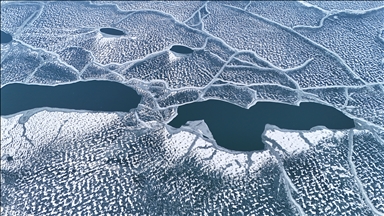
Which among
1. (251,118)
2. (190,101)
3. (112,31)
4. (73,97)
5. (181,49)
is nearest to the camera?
(251,118)

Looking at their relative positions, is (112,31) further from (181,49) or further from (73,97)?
(73,97)

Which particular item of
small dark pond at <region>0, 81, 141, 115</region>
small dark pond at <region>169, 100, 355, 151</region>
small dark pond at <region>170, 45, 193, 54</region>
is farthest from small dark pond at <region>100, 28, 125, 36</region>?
small dark pond at <region>169, 100, 355, 151</region>

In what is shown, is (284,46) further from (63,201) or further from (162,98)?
(63,201)

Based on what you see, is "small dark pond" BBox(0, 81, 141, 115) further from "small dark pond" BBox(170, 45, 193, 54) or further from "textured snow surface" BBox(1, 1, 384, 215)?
"small dark pond" BBox(170, 45, 193, 54)

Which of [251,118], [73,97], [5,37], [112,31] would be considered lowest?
[5,37]

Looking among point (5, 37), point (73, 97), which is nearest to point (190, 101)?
point (73, 97)

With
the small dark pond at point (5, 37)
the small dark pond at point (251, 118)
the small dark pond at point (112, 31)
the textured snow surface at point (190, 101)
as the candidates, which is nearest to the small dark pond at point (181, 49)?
the textured snow surface at point (190, 101)

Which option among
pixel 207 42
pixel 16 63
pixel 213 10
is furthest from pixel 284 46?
pixel 16 63
